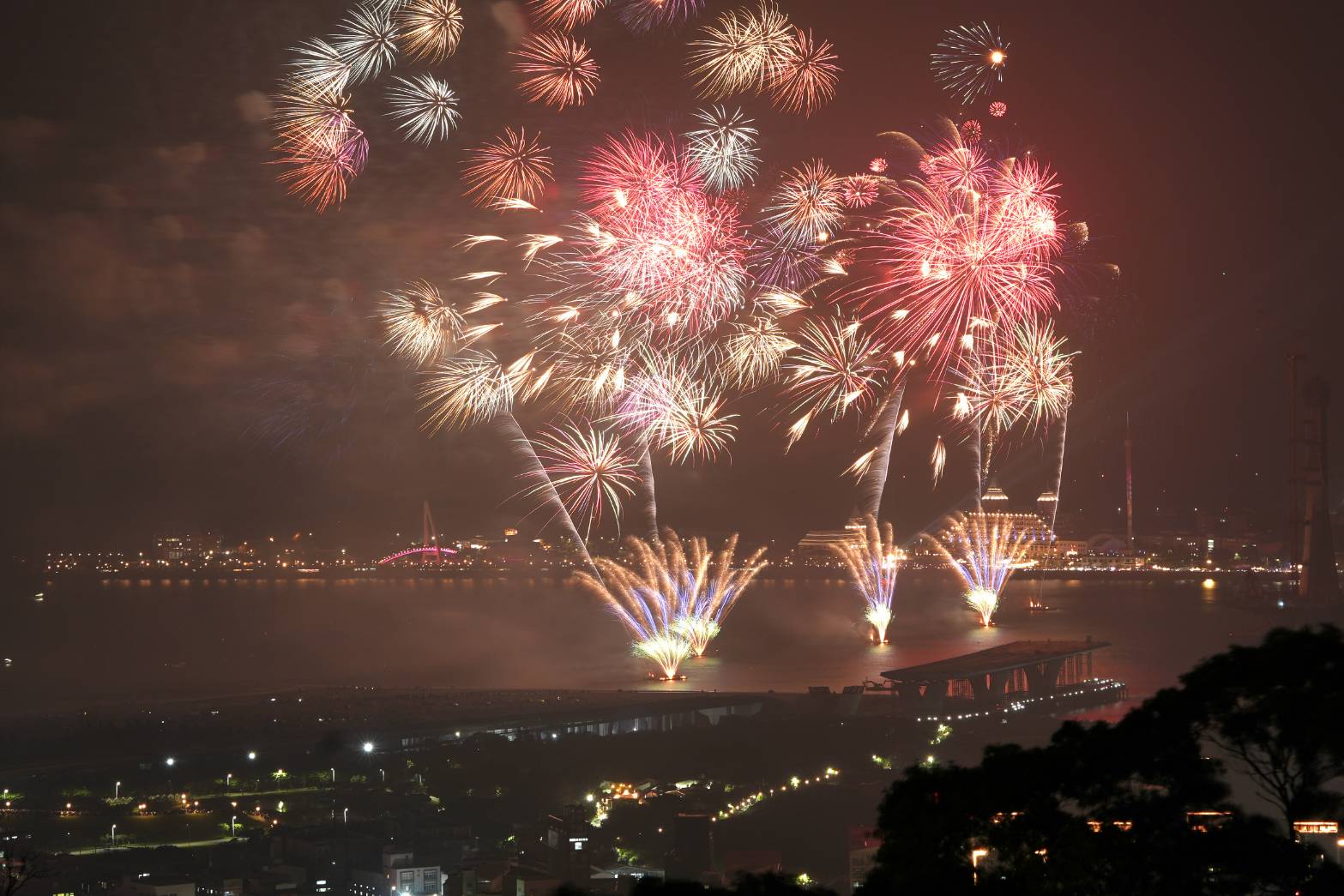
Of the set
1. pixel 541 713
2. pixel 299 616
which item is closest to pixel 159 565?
pixel 299 616

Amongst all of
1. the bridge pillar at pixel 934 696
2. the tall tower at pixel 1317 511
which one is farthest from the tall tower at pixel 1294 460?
the bridge pillar at pixel 934 696

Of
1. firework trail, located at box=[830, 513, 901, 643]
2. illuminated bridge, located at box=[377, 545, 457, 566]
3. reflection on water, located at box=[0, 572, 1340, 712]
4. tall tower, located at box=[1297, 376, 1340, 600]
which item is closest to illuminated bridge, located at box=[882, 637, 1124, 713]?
reflection on water, located at box=[0, 572, 1340, 712]

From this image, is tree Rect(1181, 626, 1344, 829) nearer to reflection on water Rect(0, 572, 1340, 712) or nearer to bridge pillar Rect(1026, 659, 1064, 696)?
reflection on water Rect(0, 572, 1340, 712)

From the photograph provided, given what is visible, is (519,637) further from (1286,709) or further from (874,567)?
(1286,709)

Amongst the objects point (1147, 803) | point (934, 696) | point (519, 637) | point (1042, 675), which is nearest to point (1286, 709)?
point (1147, 803)

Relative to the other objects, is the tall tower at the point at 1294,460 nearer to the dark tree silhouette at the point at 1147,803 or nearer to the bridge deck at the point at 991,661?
the bridge deck at the point at 991,661

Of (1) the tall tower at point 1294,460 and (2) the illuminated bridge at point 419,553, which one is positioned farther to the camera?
(2) the illuminated bridge at point 419,553
